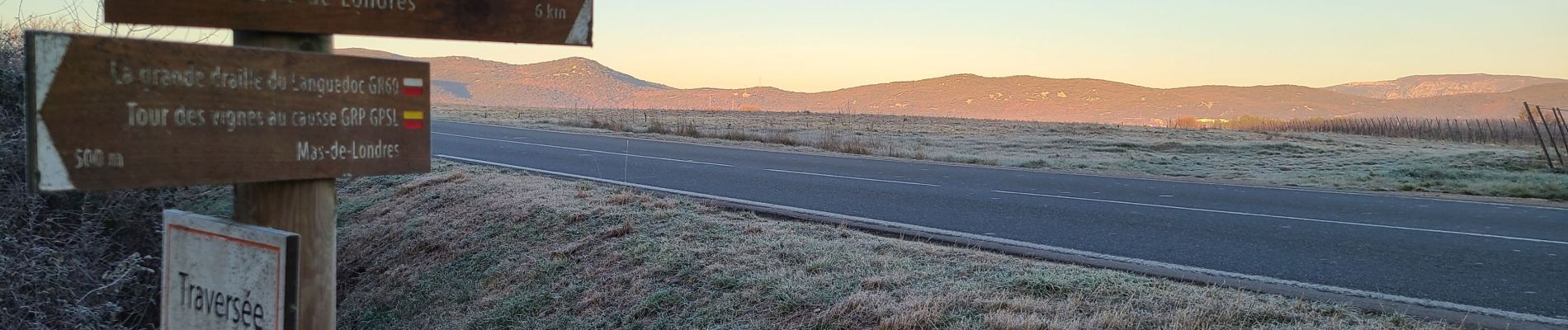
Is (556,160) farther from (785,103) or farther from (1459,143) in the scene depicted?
(785,103)

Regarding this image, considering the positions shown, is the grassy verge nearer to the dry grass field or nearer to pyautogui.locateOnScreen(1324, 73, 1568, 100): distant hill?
the dry grass field

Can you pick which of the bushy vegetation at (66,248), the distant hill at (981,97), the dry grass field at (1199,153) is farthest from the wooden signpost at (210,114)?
the distant hill at (981,97)

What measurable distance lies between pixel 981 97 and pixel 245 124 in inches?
6017

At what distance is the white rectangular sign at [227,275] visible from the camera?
8.04 ft

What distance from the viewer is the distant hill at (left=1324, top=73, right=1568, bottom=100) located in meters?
180

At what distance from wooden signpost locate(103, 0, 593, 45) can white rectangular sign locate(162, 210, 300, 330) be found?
0.52 metres

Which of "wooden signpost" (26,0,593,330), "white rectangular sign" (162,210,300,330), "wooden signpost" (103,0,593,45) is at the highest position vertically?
"wooden signpost" (103,0,593,45)

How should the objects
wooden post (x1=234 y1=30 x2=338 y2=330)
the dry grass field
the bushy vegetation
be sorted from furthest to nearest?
the dry grass field → the bushy vegetation → wooden post (x1=234 y1=30 x2=338 y2=330)

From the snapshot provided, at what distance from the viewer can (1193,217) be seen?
9.06 metres

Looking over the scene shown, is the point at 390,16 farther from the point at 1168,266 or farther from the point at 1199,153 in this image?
the point at 1199,153

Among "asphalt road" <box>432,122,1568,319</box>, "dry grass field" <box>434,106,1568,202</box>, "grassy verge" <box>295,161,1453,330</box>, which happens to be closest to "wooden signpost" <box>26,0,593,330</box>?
"grassy verge" <box>295,161,1453,330</box>

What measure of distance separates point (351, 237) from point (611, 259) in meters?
3.25

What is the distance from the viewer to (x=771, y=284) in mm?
4973

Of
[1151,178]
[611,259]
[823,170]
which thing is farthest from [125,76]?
[1151,178]
